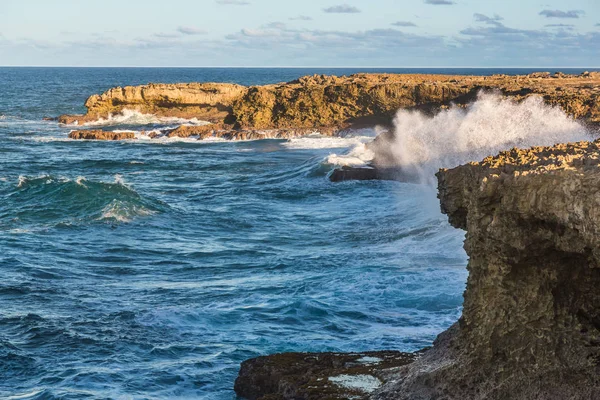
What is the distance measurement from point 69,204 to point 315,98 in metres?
25.0

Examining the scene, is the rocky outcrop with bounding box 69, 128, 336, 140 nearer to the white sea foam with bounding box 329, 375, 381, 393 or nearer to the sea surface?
the sea surface

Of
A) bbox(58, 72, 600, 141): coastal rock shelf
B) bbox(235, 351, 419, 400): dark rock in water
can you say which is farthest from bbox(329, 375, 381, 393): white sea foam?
bbox(58, 72, 600, 141): coastal rock shelf

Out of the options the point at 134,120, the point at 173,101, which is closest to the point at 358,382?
the point at 173,101

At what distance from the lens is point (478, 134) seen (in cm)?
2884

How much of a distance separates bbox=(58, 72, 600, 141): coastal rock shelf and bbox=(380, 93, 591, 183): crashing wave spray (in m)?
5.26

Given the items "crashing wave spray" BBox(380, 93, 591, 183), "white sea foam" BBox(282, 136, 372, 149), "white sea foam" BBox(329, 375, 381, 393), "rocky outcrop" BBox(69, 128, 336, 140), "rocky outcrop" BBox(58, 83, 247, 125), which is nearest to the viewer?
"white sea foam" BBox(329, 375, 381, 393)

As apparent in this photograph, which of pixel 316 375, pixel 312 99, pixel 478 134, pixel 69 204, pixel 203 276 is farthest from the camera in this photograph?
pixel 312 99

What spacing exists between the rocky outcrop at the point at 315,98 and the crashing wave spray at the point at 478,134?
509 cm

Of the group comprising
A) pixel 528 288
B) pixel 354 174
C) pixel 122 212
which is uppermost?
pixel 528 288

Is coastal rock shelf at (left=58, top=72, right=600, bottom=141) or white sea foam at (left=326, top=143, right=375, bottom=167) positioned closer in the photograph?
white sea foam at (left=326, top=143, right=375, bottom=167)

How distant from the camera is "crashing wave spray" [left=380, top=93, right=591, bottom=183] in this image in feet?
88.7

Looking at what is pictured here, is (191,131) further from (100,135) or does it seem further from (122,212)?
(122,212)

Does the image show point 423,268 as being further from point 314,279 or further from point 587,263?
point 587,263

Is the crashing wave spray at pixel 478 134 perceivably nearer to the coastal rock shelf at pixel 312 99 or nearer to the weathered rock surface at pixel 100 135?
the coastal rock shelf at pixel 312 99
